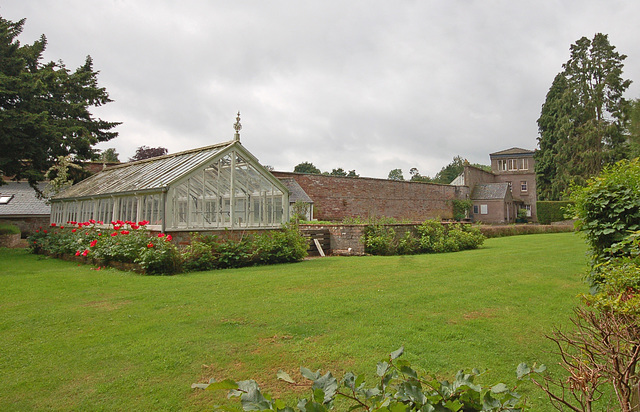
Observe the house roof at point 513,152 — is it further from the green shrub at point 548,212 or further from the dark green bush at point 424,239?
the dark green bush at point 424,239

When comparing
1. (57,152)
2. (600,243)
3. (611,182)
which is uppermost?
(57,152)

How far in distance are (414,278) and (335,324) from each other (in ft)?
12.7

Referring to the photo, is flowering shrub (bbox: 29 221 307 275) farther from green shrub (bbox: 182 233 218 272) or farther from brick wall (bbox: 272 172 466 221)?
brick wall (bbox: 272 172 466 221)

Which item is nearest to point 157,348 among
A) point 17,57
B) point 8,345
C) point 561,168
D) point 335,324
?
point 8,345

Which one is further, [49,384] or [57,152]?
[57,152]

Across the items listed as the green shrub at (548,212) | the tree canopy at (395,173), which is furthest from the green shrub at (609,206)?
the tree canopy at (395,173)

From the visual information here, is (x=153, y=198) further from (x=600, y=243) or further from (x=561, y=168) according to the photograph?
(x=561, y=168)

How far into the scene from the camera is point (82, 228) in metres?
13.8

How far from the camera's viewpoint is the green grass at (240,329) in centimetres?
343

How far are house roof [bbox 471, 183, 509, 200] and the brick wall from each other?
5.72 metres

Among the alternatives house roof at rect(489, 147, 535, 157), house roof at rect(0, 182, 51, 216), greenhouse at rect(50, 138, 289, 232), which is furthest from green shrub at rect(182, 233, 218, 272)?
house roof at rect(489, 147, 535, 157)

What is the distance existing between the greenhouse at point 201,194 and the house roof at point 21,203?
10266 mm

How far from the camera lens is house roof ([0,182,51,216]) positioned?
21.5m

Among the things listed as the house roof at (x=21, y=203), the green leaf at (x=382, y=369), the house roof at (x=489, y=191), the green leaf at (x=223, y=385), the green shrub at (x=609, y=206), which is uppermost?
the house roof at (x=489, y=191)
